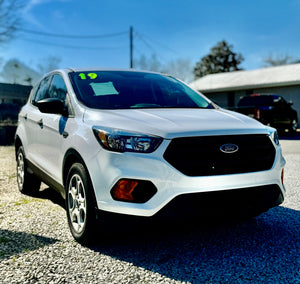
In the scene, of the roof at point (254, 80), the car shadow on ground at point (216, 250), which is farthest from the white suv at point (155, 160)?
the roof at point (254, 80)

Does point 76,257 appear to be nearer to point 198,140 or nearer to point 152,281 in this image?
point 152,281

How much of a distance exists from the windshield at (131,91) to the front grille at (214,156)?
1064 millimetres

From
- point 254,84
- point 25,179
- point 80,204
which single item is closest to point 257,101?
point 254,84

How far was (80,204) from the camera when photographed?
3.52 metres

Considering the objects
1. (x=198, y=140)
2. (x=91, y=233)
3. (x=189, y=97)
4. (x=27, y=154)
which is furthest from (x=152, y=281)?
(x=27, y=154)

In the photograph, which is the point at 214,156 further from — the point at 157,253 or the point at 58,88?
the point at 58,88

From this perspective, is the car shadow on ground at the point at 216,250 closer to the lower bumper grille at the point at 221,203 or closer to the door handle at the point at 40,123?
the lower bumper grille at the point at 221,203

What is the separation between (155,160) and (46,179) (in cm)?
208

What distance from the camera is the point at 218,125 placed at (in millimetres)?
3223

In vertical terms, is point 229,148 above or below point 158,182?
above

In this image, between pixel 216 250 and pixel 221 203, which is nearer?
pixel 221 203

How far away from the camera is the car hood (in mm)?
3033

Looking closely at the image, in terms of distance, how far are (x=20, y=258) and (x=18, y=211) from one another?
5.15 feet

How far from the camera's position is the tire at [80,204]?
3.21 meters
